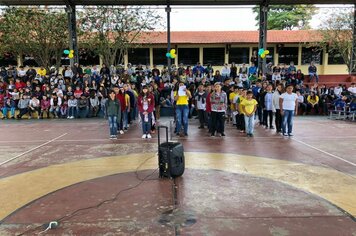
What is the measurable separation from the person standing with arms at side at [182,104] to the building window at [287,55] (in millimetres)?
21384

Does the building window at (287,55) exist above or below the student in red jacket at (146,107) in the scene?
above

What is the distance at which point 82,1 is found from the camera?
1898 cm

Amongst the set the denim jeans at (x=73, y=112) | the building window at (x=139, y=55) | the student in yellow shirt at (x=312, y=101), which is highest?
the building window at (x=139, y=55)

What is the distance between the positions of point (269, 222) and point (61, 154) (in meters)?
6.16

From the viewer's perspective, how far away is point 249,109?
11.2 metres

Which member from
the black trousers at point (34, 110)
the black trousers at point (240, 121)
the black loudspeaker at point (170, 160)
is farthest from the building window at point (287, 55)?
Answer: the black loudspeaker at point (170, 160)

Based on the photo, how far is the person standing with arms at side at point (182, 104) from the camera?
36.7 ft

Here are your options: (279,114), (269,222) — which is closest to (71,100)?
(279,114)

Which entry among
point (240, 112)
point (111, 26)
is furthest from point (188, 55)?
point (240, 112)

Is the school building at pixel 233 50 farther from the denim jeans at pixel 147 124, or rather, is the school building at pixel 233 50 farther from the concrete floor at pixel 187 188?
the concrete floor at pixel 187 188

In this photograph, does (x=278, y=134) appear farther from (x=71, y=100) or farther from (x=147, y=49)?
(x=147, y=49)

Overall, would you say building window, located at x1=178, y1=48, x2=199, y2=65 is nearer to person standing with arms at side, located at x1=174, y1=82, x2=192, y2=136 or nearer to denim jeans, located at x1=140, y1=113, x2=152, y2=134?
person standing with arms at side, located at x1=174, y1=82, x2=192, y2=136

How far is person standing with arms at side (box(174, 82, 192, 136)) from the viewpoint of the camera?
36.7ft

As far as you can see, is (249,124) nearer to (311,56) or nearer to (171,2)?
(171,2)
